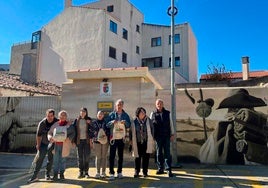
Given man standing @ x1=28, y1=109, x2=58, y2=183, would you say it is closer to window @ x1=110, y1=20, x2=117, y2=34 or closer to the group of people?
the group of people

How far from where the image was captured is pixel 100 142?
25.4 ft

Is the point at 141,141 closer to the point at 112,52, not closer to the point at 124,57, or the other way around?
the point at 112,52

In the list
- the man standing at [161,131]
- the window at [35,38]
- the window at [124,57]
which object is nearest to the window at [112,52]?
the window at [124,57]

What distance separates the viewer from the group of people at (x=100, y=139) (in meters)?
7.63

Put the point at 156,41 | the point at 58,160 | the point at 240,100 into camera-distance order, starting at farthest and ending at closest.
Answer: the point at 156,41
the point at 240,100
the point at 58,160

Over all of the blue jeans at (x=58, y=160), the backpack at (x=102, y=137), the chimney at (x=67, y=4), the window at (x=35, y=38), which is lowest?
the blue jeans at (x=58, y=160)

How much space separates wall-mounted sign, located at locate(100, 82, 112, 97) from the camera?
11.0 m

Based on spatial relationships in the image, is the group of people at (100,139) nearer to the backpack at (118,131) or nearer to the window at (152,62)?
the backpack at (118,131)

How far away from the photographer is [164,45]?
114 feet

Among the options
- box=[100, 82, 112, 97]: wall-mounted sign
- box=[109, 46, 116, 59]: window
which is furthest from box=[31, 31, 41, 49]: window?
box=[100, 82, 112, 97]: wall-mounted sign

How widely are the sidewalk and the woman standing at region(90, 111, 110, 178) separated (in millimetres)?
388

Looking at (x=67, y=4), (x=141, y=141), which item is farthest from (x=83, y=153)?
(x=67, y=4)

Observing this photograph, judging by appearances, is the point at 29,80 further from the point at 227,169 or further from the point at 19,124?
the point at 227,169

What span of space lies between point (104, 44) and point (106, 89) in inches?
715
